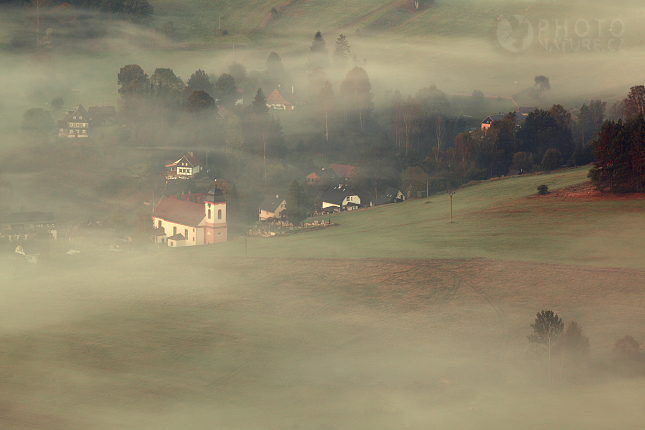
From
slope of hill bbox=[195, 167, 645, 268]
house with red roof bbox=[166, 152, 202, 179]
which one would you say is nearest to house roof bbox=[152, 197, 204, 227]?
slope of hill bbox=[195, 167, 645, 268]

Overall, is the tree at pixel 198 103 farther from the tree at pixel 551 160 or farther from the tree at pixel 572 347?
the tree at pixel 572 347

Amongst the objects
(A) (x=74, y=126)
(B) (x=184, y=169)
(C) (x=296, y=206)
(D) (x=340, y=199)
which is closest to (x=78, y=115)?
(A) (x=74, y=126)

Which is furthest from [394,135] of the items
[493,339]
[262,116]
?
[493,339]

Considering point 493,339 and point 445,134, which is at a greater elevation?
point 445,134

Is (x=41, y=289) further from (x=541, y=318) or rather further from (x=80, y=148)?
(x=80, y=148)

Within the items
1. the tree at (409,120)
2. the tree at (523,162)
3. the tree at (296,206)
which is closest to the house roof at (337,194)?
the tree at (296,206)

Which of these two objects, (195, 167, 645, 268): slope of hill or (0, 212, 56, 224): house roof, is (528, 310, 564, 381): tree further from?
(0, 212, 56, 224): house roof

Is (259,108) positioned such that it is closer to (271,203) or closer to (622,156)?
(271,203)
